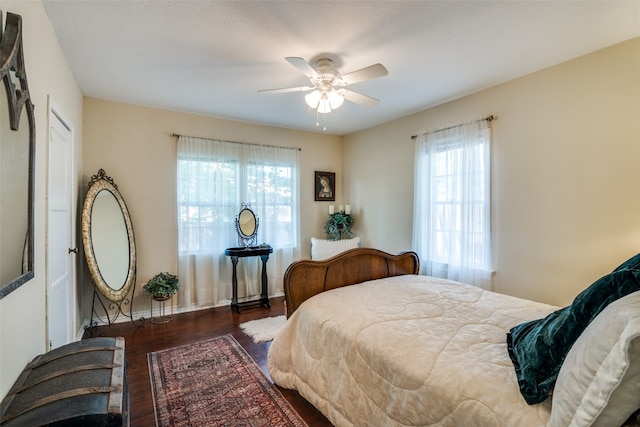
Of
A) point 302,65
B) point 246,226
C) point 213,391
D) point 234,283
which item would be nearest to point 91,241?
point 234,283

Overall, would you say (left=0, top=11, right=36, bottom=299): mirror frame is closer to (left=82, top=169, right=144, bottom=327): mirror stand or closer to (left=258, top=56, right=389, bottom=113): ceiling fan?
(left=258, top=56, right=389, bottom=113): ceiling fan

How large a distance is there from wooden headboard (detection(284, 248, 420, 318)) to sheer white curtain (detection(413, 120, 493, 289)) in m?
0.66

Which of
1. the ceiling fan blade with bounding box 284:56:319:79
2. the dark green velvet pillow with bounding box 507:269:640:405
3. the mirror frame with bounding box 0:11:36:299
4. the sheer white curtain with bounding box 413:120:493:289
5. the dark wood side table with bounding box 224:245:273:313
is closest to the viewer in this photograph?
the dark green velvet pillow with bounding box 507:269:640:405

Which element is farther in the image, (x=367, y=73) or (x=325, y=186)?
(x=325, y=186)

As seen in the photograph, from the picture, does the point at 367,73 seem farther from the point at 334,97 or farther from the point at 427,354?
the point at 427,354

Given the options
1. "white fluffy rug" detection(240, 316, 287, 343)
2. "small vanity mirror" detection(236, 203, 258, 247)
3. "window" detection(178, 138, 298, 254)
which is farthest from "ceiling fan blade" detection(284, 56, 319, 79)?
"white fluffy rug" detection(240, 316, 287, 343)

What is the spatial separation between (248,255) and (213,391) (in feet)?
6.52

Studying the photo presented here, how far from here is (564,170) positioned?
2684 mm

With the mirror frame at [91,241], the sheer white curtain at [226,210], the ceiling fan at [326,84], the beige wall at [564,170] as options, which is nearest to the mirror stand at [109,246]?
the mirror frame at [91,241]

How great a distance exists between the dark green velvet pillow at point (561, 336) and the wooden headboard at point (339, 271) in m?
1.47

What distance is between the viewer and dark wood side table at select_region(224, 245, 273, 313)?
4004 millimetres

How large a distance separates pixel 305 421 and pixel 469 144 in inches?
122

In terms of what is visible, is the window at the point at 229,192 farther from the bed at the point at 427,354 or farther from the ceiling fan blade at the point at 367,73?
the ceiling fan blade at the point at 367,73

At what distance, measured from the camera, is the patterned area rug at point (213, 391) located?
1.93 meters
